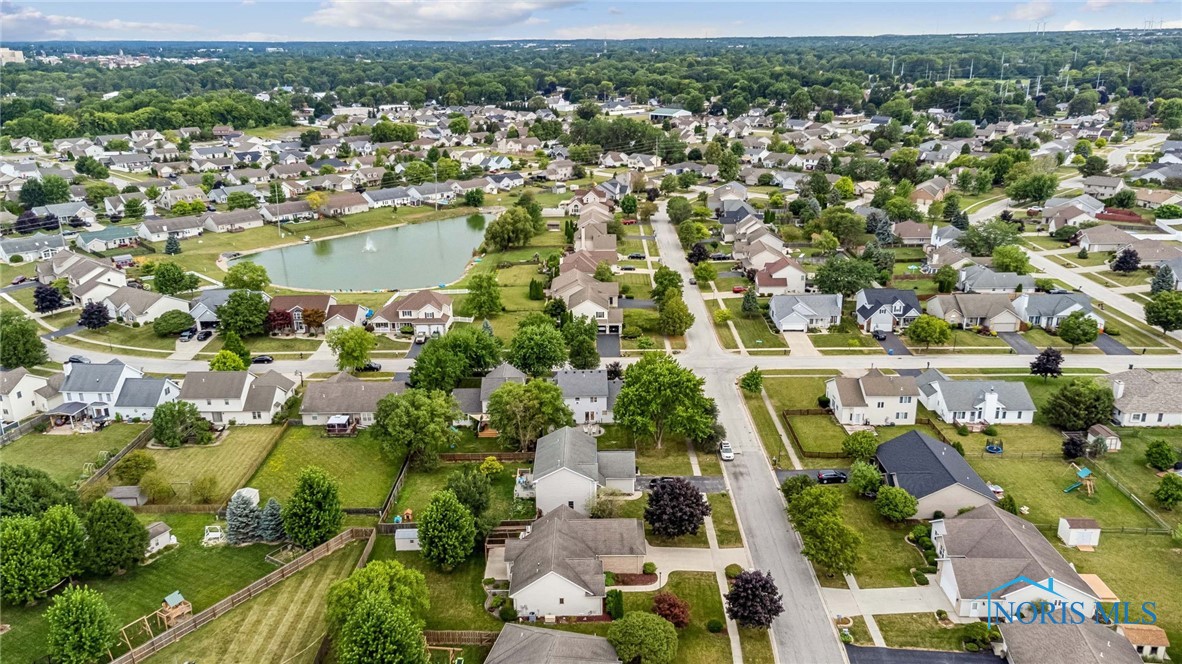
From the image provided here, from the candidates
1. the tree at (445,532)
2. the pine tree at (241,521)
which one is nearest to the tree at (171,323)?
the pine tree at (241,521)

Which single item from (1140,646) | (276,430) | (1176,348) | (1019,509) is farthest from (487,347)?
(1176,348)

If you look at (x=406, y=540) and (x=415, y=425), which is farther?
(x=415, y=425)

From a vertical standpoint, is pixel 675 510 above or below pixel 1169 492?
above

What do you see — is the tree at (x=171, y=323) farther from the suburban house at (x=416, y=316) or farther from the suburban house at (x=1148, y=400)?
the suburban house at (x=1148, y=400)

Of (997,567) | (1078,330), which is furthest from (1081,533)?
(1078,330)

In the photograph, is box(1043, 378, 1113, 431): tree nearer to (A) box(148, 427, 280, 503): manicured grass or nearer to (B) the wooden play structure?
(B) the wooden play structure

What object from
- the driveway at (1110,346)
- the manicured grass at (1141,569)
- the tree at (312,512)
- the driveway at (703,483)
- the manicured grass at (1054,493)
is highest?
the tree at (312,512)

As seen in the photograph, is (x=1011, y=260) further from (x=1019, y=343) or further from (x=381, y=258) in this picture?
(x=381, y=258)

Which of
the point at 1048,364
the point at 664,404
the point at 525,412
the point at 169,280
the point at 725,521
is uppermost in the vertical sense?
the point at 169,280
